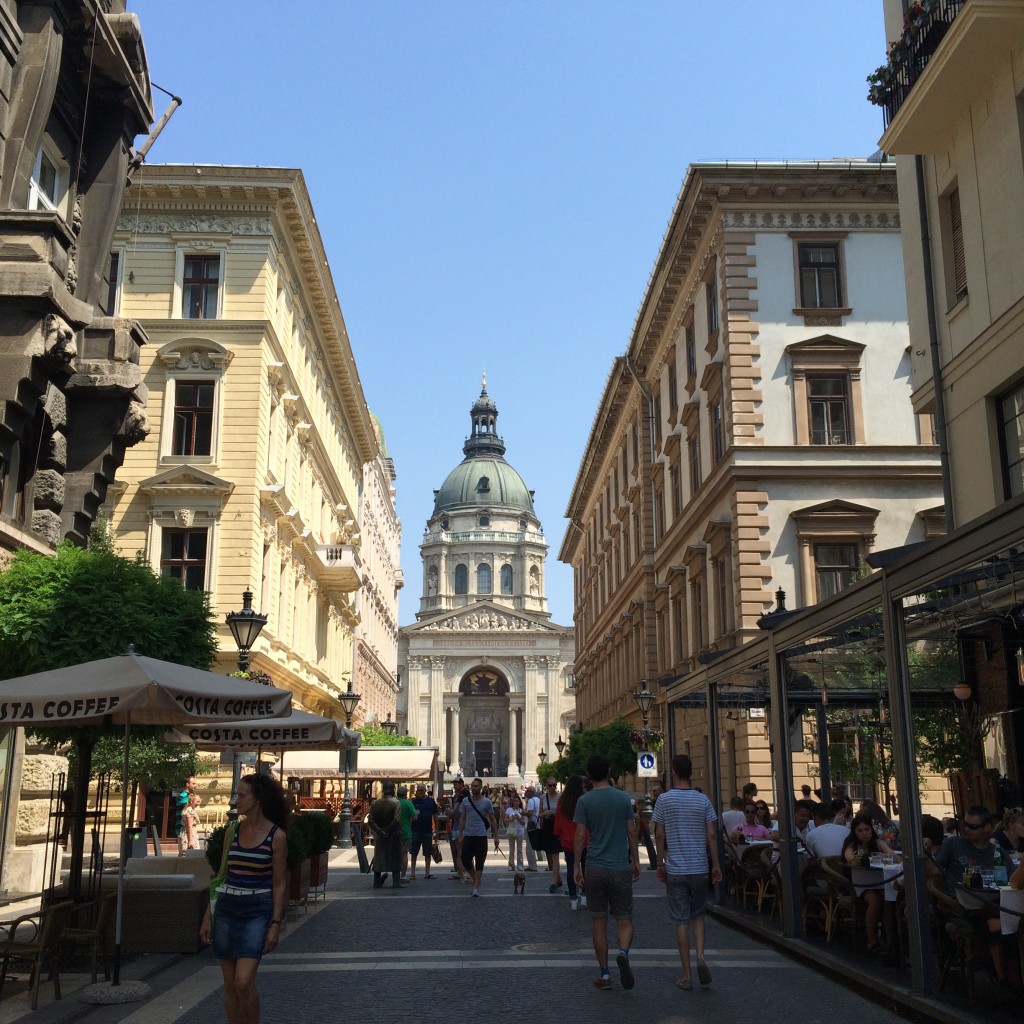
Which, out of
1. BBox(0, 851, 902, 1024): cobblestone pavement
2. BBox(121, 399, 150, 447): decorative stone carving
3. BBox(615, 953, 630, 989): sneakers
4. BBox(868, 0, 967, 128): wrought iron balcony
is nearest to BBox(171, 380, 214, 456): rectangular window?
BBox(121, 399, 150, 447): decorative stone carving

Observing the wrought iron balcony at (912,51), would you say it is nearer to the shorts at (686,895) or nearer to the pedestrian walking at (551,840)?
the shorts at (686,895)

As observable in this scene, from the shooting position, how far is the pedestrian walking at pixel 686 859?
9.59 metres

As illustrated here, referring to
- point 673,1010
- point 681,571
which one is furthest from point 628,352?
point 673,1010

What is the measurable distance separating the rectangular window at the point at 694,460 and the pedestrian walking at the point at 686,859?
75.8 feet

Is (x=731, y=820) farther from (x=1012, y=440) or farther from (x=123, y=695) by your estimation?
(x=123, y=695)

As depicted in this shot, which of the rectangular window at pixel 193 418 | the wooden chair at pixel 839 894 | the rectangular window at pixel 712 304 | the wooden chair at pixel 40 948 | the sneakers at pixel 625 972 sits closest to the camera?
the wooden chair at pixel 40 948

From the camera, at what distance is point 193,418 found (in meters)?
30.2

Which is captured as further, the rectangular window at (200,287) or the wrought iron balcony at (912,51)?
the rectangular window at (200,287)

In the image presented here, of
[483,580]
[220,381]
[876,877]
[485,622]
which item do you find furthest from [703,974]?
[483,580]

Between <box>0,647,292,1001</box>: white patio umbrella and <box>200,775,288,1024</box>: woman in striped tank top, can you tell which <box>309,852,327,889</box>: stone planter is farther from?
<box>200,775,288,1024</box>: woman in striped tank top

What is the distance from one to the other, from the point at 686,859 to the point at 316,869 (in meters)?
8.79

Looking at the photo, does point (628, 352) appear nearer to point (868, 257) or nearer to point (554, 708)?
point (868, 257)

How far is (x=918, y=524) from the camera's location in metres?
Result: 27.2

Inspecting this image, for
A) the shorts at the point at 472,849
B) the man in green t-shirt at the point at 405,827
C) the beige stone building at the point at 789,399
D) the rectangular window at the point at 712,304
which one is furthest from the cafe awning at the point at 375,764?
the shorts at the point at 472,849
